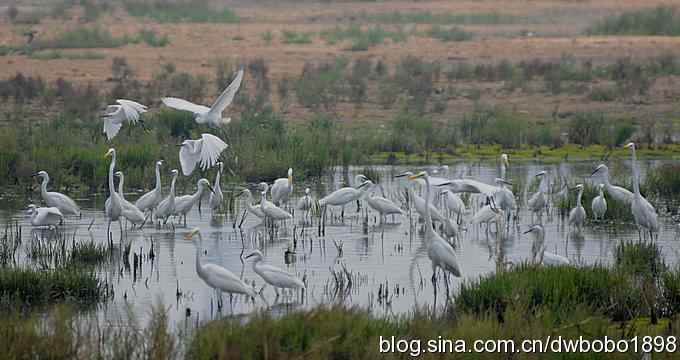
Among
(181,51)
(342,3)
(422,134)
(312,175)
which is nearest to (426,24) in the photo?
(342,3)

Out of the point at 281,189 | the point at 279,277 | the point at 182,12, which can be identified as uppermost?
the point at 182,12

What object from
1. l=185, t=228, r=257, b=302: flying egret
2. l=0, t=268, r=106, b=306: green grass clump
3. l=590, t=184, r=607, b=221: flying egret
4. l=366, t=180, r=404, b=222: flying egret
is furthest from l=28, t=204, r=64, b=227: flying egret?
l=590, t=184, r=607, b=221: flying egret

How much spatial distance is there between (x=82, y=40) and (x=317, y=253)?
28628 mm

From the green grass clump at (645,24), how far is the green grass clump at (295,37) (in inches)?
461

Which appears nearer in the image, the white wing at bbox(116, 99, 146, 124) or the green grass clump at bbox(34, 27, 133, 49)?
the white wing at bbox(116, 99, 146, 124)

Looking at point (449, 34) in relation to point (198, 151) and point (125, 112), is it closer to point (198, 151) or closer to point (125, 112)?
point (125, 112)

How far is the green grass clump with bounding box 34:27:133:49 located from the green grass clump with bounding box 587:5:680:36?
19203 mm

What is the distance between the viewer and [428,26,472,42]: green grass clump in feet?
146

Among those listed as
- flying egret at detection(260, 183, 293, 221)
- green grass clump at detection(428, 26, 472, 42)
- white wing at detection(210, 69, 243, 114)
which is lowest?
flying egret at detection(260, 183, 293, 221)

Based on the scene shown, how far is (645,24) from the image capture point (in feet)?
151

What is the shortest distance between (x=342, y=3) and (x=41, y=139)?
41.7 meters

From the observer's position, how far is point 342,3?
60125mm

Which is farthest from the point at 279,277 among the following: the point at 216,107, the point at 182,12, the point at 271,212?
the point at 182,12

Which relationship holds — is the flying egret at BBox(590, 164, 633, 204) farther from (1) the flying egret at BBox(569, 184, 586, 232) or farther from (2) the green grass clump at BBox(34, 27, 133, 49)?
(2) the green grass clump at BBox(34, 27, 133, 49)
